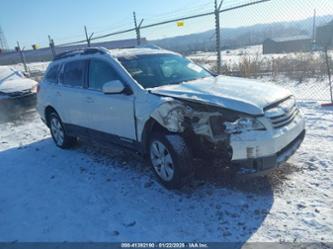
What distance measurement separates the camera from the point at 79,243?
3104mm

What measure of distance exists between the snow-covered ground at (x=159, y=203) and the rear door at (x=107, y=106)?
0.66 meters

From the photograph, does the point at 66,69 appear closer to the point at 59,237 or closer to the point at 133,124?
the point at 133,124

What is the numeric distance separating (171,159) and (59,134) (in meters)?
3.35

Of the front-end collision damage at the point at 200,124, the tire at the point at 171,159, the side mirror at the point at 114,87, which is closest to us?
the front-end collision damage at the point at 200,124

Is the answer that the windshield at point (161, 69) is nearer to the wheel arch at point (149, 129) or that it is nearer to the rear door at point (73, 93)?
the wheel arch at point (149, 129)

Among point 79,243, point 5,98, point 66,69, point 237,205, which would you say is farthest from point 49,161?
point 5,98

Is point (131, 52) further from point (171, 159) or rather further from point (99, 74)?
point (171, 159)

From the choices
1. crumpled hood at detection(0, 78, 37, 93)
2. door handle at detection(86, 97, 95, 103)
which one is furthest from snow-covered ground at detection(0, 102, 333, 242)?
crumpled hood at detection(0, 78, 37, 93)

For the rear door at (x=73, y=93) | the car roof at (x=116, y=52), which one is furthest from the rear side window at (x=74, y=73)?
the car roof at (x=116, y=52)

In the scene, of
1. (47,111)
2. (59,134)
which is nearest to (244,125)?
(59,134)

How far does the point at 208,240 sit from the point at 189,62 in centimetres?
326

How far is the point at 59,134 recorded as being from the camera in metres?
6.19

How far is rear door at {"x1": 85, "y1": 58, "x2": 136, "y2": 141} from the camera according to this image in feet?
14.0

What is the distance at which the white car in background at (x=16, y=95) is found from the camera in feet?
30.4
